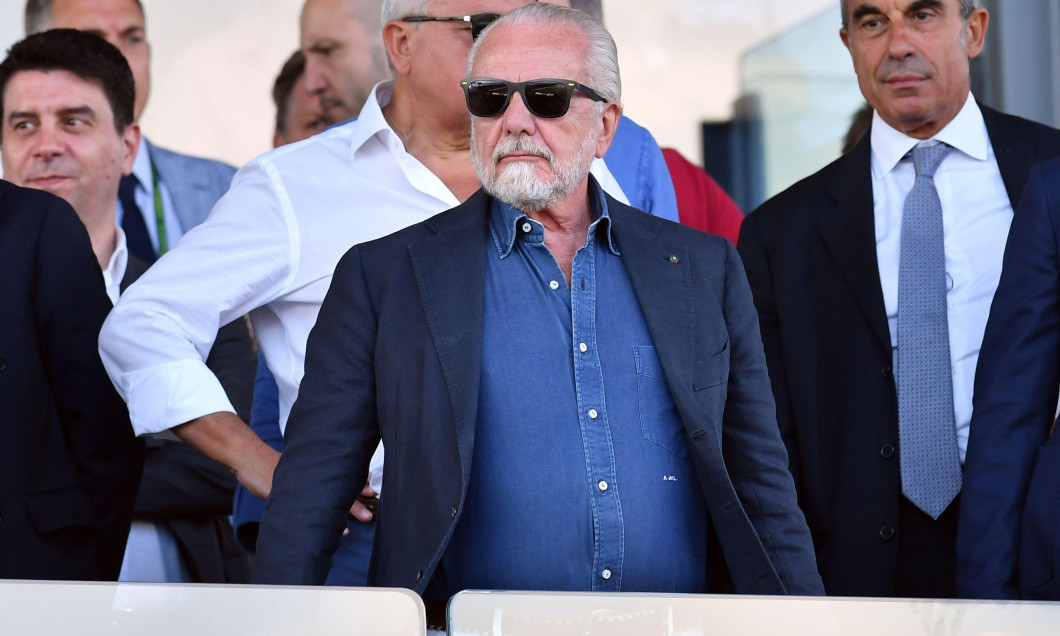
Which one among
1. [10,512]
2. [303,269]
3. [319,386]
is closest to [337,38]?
[303,269]

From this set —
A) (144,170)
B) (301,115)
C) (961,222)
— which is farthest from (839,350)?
(144,170)

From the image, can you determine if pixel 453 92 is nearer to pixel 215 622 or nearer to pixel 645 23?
pixel 215 622

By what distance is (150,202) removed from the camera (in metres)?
4.72

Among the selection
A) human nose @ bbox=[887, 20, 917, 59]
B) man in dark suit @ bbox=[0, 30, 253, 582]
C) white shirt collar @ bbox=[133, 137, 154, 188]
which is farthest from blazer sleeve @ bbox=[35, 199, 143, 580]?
human nose @ bbox=[887, 20, 917, 59]

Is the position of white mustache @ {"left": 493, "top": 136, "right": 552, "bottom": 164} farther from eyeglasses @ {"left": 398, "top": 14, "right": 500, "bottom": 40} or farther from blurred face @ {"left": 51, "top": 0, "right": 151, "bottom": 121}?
blurred face @ {"left": 51, "top": 0, "right": 151, "bottom": 121}

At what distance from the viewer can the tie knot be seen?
3475 mm

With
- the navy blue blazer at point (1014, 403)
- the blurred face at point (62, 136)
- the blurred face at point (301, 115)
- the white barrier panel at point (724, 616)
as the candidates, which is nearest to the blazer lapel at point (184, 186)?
the blurred face at point (301, 115)

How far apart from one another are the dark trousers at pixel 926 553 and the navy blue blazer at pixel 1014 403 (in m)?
0.57

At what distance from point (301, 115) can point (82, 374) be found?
7.02ft

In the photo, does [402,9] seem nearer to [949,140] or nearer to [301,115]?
[949,140]

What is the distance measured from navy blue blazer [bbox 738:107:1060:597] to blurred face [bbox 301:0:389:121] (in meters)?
1.90

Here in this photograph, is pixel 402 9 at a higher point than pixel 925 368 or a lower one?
higher

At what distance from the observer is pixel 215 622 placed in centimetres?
193

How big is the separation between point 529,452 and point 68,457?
1.15 meters
